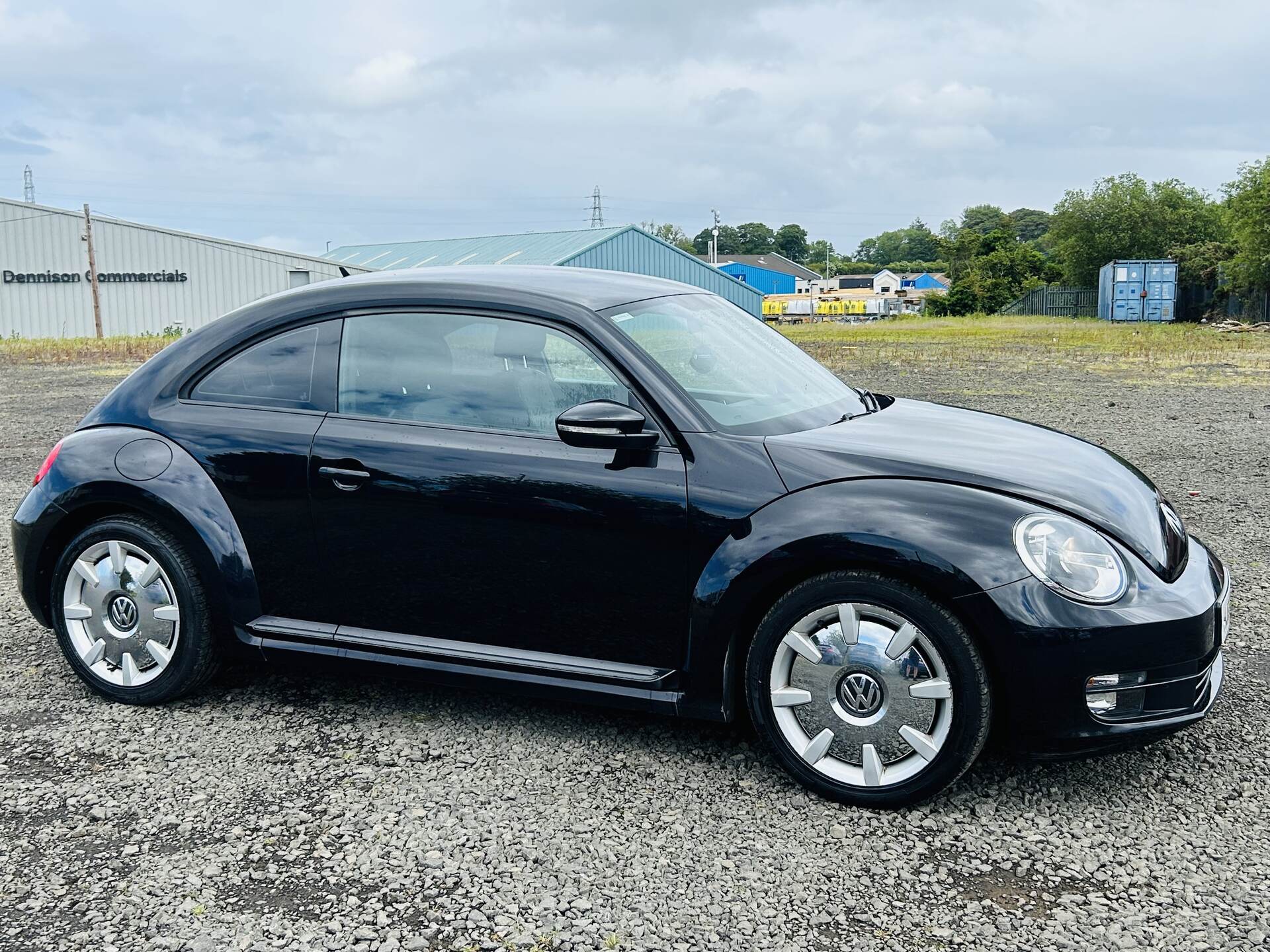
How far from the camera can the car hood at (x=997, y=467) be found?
11.5ft

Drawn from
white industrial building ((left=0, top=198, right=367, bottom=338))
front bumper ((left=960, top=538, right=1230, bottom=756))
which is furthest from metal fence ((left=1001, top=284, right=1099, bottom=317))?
front bumper ((left=960, top=538, right=1230, bottom=756))

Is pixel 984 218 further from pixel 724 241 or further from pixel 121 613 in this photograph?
pixel 121 613

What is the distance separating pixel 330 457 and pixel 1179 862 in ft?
9.50

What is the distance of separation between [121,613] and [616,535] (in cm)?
201

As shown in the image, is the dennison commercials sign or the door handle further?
the dennison commercials sign

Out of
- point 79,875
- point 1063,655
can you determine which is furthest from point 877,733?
point 79,875

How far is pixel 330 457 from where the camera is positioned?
13.0ft

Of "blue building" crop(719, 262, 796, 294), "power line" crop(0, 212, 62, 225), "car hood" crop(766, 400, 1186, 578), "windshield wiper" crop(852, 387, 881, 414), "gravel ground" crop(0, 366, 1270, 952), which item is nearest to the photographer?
"gravel ground" crop(0, 366, 1270, 952)

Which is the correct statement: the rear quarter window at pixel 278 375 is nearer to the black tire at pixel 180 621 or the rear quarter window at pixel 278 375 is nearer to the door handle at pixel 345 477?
the door handle at pixel 345 477

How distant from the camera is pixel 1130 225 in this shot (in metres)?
80.9

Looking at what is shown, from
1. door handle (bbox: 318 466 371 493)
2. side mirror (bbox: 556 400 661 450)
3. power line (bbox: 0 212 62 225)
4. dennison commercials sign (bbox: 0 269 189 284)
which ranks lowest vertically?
door handle (bbox: 318 466 371 493)

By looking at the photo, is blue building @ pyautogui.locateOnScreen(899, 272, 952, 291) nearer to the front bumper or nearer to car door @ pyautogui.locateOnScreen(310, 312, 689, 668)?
car door @ pyautogui.locateOnScreen(310, 312, 689, 668)

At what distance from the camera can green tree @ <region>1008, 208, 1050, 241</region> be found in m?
180

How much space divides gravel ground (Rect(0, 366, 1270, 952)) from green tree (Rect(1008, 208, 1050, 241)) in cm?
18530
